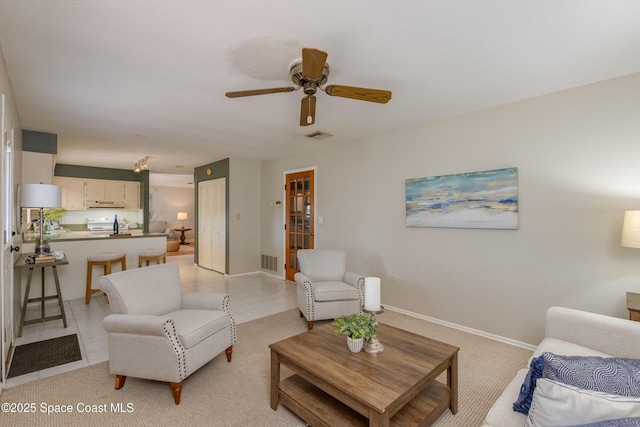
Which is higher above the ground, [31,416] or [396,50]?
[396,50]

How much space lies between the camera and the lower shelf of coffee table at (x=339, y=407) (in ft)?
5.65

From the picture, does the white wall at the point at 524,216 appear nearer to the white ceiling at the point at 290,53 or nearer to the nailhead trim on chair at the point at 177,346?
the white ceiling at the point at 290,53

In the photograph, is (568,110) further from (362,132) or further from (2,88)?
(2,88)

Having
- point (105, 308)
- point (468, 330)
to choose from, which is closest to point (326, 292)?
point (468, 330)

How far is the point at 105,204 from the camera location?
7.73m

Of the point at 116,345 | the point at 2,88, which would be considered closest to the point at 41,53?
the point at 2,88

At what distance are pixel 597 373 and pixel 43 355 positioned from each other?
158 inches

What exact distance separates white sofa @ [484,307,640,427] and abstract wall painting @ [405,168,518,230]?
1.21 meters

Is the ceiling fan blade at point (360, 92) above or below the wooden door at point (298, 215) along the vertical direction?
above

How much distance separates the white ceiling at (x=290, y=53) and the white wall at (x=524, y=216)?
0.89ft

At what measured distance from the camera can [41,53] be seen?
215cm

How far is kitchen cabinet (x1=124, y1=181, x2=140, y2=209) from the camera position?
7905 mm

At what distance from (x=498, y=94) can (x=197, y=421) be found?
3.69 meters

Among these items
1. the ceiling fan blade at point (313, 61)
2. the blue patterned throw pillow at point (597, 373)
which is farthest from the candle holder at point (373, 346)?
the ceiling fan blade at point (313, 61)
